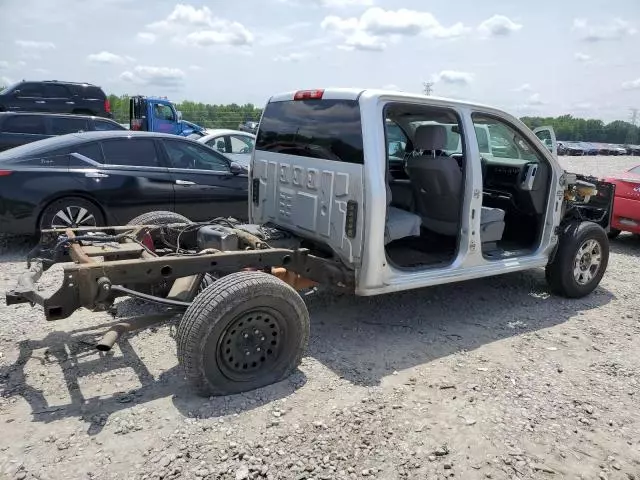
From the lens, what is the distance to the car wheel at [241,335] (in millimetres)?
3377

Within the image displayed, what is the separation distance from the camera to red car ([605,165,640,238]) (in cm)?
837

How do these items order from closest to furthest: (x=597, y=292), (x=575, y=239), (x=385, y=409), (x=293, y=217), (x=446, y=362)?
(x=385, y=409) < (x=446, y=362) < (x=293, y=217) < (x=575, y=239) < (x=597, y=292)

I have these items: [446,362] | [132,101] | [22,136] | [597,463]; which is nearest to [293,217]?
[446,362]

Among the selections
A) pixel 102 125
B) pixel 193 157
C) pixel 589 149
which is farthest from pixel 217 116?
pixel 589 149

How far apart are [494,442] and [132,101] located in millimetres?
19394

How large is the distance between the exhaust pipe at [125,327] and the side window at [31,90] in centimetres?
1588

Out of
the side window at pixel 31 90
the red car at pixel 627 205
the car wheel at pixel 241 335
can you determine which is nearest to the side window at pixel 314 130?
the car wheel at pixel 241 335

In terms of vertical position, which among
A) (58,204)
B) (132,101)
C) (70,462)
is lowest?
(70,462)

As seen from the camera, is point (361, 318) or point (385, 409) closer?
point (385, 409)

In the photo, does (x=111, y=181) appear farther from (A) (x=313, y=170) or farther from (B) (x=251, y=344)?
(B) (x=251, y=344)

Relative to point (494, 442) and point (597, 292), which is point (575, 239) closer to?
point (597, 292)

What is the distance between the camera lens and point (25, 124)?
38.7 ft

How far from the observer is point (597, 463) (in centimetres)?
304

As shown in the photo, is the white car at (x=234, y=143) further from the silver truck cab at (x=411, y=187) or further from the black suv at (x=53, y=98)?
the black suv at (x=53, y=98)
